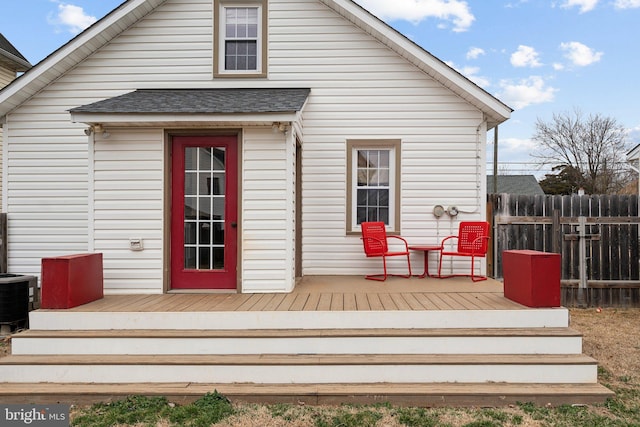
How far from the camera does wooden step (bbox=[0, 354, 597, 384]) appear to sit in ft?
12.1

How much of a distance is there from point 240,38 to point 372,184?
3.13 m

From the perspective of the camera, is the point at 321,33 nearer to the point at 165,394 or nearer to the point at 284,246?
the point at 284,246

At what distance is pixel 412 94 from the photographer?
6.41m

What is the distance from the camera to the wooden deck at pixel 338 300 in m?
4.18

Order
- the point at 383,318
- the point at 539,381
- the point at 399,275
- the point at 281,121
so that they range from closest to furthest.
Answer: the point at 539,381 < the point at 383,318 < the point at 281,121 < the point at 399,275

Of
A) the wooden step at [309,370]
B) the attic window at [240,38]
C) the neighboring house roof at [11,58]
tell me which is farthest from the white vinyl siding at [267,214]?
the neighboring house roof at [11,58]

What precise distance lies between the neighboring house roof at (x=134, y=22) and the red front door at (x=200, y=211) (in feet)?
8.11

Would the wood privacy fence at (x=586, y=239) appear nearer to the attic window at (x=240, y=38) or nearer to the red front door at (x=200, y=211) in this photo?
the red front door at (x=200, y=211)

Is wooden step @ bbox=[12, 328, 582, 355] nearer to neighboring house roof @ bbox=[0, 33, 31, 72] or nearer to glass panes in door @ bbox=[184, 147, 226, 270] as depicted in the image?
glass panes in door @ bbox=[184, 147, 226, 270]

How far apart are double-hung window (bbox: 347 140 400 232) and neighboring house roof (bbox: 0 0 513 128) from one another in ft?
4.35

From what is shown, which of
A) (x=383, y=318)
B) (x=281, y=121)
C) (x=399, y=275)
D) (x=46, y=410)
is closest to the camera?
(x=46, y=410)

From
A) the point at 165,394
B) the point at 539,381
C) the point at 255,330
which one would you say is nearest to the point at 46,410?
the point at 165,394

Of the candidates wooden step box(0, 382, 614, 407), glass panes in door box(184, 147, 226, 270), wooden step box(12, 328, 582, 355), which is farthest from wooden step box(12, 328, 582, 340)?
glass panes in door box(184, 147, 226, 270)

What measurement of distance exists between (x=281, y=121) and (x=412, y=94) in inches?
101
